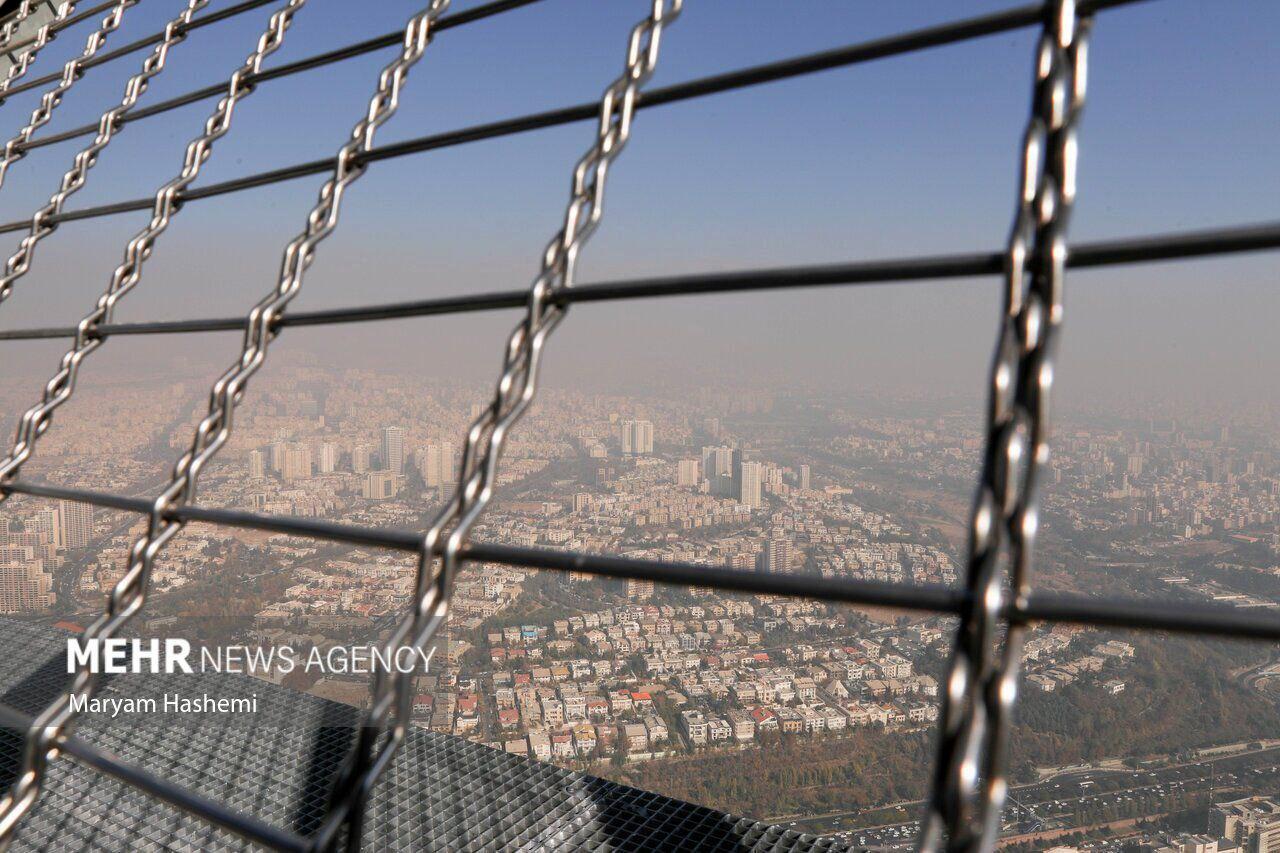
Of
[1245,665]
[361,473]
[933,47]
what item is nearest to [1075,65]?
[933,47]

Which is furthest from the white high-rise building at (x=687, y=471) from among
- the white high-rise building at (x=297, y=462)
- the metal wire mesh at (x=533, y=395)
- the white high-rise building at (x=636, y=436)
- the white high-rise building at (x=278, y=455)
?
the metal wire mesh at (x=533, y=395)

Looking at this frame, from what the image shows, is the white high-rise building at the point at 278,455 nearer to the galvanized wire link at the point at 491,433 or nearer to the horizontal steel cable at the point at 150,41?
the horizontal steel cable at the point at 150,41

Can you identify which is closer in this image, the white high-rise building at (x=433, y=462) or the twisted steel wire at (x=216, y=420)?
the twisted steel wire at (x=216, y=420)

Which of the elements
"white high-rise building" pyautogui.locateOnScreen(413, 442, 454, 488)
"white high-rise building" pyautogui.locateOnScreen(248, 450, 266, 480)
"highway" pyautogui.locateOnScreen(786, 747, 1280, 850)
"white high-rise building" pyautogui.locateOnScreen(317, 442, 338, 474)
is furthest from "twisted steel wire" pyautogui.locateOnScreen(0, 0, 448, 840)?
"white high-rise building" pyautogui.locateOnScreen(248, 450, 266, 480)

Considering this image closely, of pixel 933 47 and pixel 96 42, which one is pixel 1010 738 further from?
pixel 96 42

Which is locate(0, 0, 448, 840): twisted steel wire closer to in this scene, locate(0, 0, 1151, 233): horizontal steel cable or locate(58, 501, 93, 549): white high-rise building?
locate(0, 0, 1151, 233): horizontal steel cable

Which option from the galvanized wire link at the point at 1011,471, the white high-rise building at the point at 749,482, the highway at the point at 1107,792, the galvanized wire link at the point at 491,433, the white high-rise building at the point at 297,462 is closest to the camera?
the galvanized wire link at the point at 1011,471
